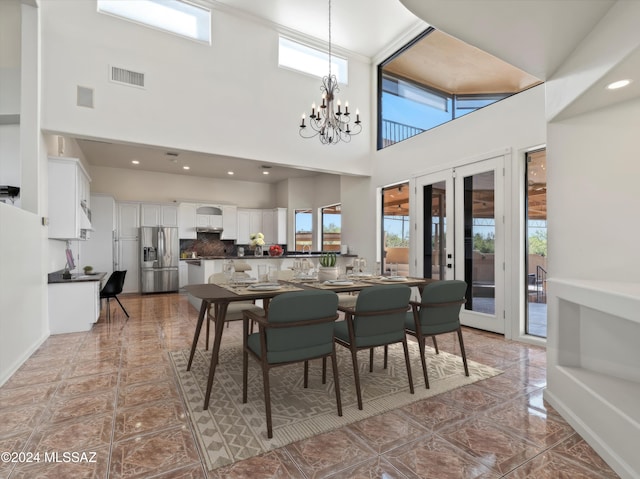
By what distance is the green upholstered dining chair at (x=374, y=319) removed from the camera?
8.02 feet

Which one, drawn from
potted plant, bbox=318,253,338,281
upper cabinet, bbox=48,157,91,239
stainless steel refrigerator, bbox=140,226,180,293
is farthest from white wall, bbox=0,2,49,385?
stainless steel refrigerator, bbox=140,226,180,293

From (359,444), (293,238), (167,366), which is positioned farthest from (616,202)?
(293,238)

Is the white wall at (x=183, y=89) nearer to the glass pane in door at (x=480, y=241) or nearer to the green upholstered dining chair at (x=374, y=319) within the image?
the glass pane in door at (x=480, y=241)

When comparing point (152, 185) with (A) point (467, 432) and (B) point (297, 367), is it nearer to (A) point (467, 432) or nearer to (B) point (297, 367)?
(B) point (297, 367)

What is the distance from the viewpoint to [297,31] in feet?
19.5

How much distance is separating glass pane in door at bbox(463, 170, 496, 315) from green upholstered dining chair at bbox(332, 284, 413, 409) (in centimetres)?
245

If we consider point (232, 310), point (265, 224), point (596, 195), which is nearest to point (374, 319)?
point (232, 310)

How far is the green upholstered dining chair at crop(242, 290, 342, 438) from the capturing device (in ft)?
6.77

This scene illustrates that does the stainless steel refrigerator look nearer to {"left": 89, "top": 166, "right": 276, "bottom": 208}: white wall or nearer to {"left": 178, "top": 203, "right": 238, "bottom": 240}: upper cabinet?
{"left": 178, "top": 203, "right": 238, "bottom": 240}: upper cabinet

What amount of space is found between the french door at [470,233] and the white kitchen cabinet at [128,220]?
656 cm

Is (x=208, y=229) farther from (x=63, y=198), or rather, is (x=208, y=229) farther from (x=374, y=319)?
(x=374, y=319)

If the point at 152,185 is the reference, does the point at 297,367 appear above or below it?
below

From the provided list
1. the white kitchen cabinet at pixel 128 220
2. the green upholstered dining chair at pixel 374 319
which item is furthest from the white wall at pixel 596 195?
the white kitchen cabinet at pixel 128 220

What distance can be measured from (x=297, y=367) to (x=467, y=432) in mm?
1570
